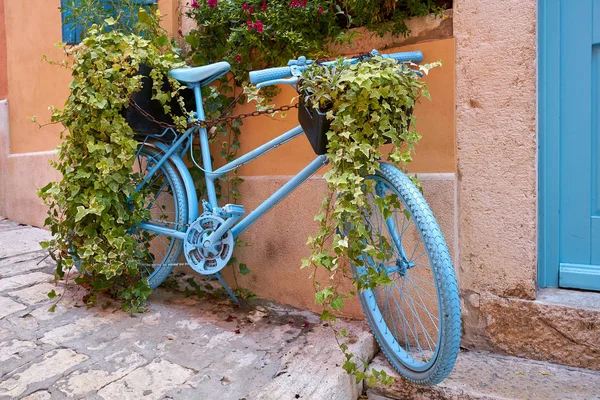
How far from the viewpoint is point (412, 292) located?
231 centimetres

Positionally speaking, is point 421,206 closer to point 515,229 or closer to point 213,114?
point 515,229

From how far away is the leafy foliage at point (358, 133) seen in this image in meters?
1.79

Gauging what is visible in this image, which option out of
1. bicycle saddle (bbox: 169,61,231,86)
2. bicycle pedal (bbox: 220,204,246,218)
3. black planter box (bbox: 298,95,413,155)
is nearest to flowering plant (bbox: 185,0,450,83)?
bicycle saddle (bbox: 169,61,231,86)

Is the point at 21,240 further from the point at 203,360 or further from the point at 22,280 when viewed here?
the point at 203,360

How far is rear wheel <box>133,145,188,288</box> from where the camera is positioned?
2.71 m

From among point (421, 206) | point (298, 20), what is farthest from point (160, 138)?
point (421, 206)

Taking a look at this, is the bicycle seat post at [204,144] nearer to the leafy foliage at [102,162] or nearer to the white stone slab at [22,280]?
the leafy foliage at [102,162]

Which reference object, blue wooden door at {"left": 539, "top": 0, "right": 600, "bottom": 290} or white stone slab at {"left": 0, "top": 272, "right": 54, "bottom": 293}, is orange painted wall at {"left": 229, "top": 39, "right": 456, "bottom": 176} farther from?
white stone slab at {"left": 0, "top": 272, "right": 54, "bottom": 293}

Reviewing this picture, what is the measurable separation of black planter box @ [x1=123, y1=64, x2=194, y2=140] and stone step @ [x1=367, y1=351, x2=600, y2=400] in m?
1.66

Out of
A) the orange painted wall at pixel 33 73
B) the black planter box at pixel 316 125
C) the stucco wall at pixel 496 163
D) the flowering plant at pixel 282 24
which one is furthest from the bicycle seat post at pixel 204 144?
the orange painted wall at pixel 33 73

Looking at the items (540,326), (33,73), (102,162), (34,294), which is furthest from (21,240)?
(540,326)

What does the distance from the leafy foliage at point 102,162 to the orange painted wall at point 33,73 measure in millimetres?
1673

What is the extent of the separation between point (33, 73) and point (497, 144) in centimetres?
401

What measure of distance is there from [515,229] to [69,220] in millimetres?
2177
